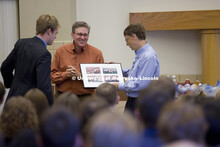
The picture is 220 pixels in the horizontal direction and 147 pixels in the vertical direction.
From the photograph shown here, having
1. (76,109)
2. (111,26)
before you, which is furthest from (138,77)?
(111,26)

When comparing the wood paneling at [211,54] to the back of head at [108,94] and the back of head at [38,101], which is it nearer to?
the back of head at [108,94]

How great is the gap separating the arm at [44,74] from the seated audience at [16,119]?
3.88 ft

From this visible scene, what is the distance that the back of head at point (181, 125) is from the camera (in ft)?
5.74

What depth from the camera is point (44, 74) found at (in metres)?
3.49

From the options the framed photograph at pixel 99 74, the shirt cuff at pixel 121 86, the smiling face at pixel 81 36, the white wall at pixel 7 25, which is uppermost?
the white wall at pixel 7 25

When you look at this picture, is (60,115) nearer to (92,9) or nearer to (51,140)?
(51,140)

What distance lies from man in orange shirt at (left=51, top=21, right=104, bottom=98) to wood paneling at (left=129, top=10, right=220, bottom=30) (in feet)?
6.60

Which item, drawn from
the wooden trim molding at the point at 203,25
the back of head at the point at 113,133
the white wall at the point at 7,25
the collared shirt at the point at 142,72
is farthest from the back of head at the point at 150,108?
the white wall at the point at 7,25

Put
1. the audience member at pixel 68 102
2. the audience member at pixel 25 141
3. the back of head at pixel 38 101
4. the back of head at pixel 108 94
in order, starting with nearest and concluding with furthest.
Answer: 1. the audience member at pixel 25 141
2. the audience member at pixel 68 102
3. the back of head at pixel 38 101
4. the back of head at pixel 108 94

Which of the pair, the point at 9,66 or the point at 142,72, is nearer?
the point at 9,66

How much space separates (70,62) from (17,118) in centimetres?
223

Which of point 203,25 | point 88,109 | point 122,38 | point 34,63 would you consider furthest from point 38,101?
point 203,25

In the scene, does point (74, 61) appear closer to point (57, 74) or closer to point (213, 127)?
point (57, 74)

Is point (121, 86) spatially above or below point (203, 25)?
below
